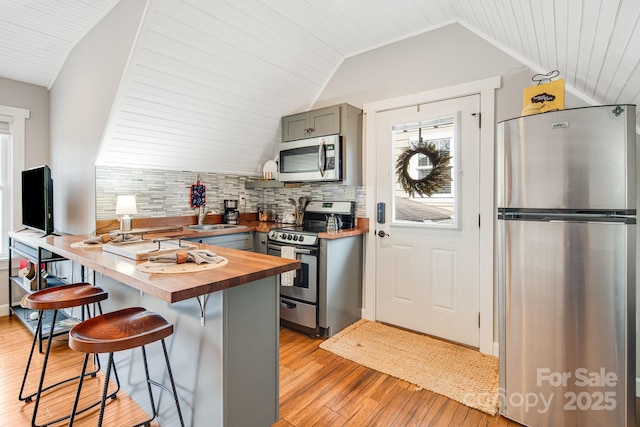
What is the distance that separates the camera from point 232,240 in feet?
10.6

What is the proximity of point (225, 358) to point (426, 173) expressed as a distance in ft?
7.29

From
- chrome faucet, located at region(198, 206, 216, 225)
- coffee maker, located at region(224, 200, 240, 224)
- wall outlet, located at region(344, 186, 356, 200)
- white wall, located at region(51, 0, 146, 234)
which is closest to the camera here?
white wall, located at region(51, 0, 146, 234)

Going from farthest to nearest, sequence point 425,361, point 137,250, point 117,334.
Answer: point 425,361 → point 137,250 → point 117,334

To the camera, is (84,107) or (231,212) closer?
(84,107)

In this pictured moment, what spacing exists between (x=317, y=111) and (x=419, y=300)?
207cm

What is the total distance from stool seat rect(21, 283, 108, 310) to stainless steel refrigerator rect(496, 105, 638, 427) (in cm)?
233

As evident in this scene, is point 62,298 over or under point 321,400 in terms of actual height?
over


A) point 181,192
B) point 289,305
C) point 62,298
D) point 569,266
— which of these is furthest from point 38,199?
point 569,266

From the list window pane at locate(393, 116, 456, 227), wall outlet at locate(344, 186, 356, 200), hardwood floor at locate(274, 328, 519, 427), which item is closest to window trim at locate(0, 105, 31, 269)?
hardwood floor at locate(274, 328, 519, 427)

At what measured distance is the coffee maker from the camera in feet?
12.4

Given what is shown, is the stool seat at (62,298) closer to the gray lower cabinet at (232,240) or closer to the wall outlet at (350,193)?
the gray lower cabinet at (232,240)

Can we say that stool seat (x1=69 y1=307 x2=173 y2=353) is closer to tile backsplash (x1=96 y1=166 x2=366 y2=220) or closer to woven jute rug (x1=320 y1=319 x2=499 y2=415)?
woven jute rug (x1=320 y1=319 x2=499 y2=415)

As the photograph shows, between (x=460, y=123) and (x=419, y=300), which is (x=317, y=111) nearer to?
(x=460, y=123)

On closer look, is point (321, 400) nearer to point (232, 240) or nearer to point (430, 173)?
point (232, 240)
